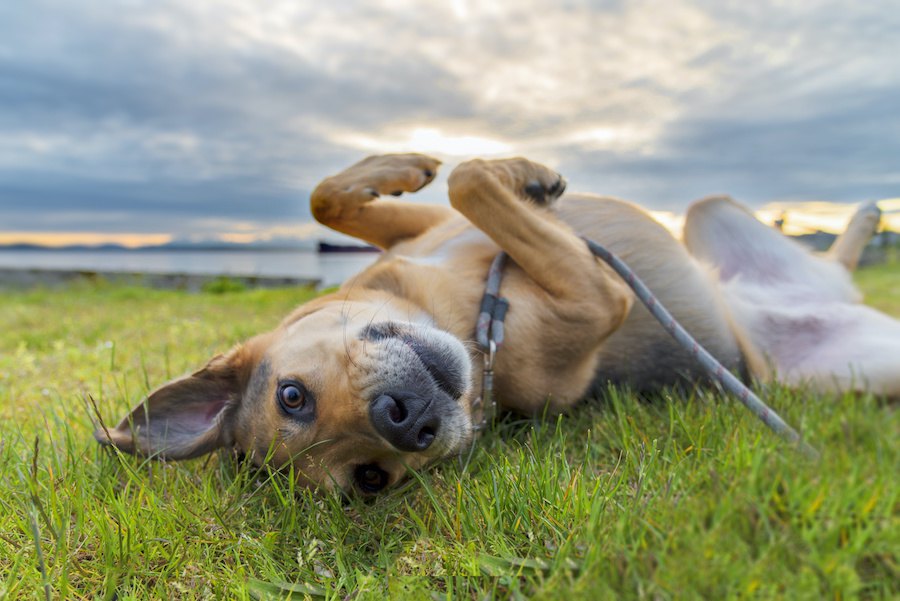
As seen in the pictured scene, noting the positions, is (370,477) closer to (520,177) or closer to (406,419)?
(406,419)

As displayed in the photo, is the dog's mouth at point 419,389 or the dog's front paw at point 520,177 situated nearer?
the dog's mouth at point 419,389

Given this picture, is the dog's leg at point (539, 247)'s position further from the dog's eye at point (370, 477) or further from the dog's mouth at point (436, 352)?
the dog's eye at point (370, 477)

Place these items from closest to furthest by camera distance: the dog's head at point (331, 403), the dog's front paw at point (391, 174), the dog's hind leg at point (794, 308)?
the dog's head at point (331, 403)
the dog's front paw at point (391, 174)
the dog's hind leg at point (794, 308)

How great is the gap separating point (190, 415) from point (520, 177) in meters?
2.12

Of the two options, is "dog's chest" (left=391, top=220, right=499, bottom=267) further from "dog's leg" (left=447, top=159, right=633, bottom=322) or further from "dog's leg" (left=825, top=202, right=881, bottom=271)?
"dog's leg" (left=825, top=202, right=881, bottom=271)

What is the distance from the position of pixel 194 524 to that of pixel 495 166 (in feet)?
7.33

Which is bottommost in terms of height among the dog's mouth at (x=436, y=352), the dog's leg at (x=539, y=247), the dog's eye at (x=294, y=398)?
the dog's eye at (x=294, y=398)

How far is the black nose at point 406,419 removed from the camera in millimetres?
2158

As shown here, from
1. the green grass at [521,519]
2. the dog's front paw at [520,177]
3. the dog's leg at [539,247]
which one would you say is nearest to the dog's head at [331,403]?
the green grass at [521,519]

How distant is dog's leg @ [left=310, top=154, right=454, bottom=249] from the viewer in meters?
3.67

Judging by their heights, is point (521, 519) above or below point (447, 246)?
below

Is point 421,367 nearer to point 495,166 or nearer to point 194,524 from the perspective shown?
point 194,524

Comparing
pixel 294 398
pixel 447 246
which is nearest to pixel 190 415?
pixel 294 398

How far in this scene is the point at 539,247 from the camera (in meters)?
3.06
